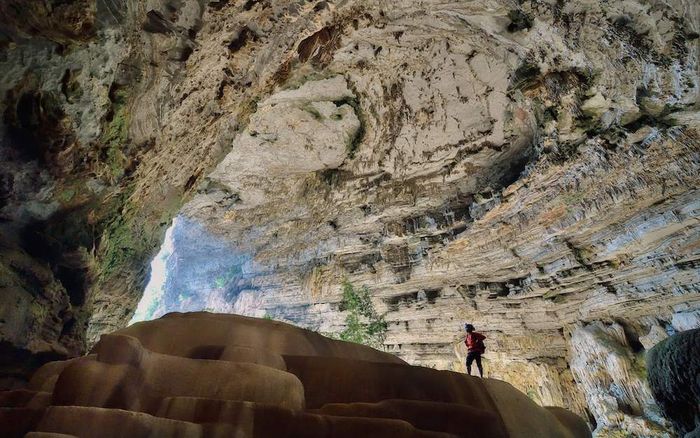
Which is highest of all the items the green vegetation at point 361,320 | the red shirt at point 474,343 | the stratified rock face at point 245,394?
the green vegetation at point 361,320

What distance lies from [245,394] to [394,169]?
33.7 ft


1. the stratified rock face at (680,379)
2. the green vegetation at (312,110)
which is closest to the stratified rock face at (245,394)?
the stratified rock face at (680,379)

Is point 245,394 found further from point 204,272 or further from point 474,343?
point 204,272

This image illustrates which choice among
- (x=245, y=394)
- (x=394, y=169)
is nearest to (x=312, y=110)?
(x=394, y=169)

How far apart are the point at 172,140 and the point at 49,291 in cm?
313

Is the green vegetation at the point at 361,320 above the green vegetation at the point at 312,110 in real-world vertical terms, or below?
below

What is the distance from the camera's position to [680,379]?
4406 millimetres

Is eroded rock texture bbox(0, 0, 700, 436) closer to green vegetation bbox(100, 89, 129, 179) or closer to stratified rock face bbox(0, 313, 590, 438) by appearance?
green vegetation bbox(100, 89, 129, 179)

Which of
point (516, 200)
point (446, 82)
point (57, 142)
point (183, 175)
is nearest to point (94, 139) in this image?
point (57, 142)

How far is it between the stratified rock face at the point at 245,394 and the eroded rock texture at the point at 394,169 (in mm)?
2952

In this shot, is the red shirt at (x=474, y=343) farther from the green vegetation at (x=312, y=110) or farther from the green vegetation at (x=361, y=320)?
the green vegetation at (x=312, y=110)

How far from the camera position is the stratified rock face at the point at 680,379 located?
4279 mm

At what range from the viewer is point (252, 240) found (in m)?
17.2

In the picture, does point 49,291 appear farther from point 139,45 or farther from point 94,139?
point 139,45
